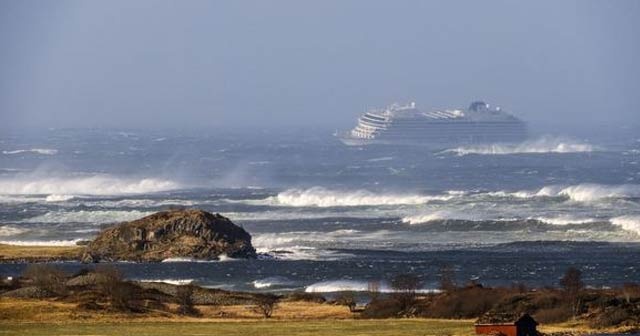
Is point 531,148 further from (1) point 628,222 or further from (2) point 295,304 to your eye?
(2) point 295,304

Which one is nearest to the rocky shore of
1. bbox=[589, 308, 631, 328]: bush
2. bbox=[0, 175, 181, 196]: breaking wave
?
bbox=[589, 308, 631, 328]: bush

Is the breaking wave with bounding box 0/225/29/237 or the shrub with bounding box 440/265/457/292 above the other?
the breaking wave with bounding box 0/225/29/237

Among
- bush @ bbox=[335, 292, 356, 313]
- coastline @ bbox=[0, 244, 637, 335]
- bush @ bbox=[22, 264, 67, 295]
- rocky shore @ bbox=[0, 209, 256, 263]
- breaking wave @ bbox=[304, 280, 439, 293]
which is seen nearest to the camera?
coastline @ bbox=[0, 244, 637, 335]

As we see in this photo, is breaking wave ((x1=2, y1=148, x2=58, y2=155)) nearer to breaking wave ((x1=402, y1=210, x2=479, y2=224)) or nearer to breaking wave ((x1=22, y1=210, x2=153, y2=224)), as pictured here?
breaking wave ((x1=22, y1=210, x2=153, y2=224))

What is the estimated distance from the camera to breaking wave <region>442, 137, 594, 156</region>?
17600 cm

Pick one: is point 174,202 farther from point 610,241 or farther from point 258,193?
point 610,241

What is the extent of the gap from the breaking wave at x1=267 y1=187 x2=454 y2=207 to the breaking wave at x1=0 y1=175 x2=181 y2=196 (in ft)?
42.9

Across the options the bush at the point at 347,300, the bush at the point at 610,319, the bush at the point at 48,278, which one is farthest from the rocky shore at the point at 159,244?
the bush at the point at 610,319

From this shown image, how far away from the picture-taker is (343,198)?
103 m

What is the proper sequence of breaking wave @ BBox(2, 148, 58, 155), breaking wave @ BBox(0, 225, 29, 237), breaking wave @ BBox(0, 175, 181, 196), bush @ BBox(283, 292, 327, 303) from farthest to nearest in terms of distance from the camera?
breaking wave @ BBox(2, 148, 58, 155)
breaking wave @ BBox(0, 175, 181, 196)
breaking wave @ BBox(0, 225, 29, 237)
bush @ BBox(283, 292, 327, 303)

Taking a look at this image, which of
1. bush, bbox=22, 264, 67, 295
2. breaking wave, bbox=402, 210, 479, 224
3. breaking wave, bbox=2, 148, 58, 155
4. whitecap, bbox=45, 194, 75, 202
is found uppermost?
breaking wave, bbox=2, 148, 58, 155

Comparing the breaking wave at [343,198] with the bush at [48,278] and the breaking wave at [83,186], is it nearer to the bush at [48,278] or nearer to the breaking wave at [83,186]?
the breaking wave at [83,186]

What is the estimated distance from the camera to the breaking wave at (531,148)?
17600cm

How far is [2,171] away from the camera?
136 meters
